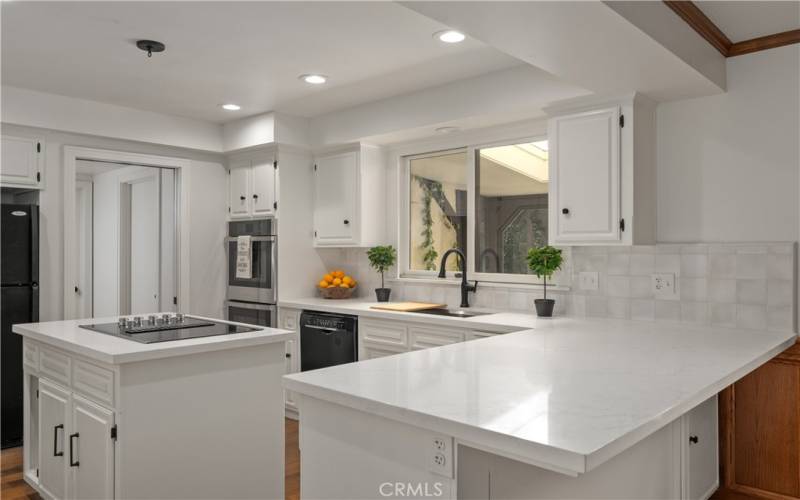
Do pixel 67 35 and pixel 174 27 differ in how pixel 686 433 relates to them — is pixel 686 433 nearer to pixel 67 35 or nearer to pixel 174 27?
pixel 174 27

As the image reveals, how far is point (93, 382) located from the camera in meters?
2.38

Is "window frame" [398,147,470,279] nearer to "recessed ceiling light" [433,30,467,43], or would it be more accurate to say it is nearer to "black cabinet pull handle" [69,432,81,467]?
"recessed ceiling light" [433,30,467,43]

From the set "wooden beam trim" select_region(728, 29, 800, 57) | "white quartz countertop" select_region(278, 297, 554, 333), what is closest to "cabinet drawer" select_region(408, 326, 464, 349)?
"white quartz countertop" select_region(278, 297, 554, 333)

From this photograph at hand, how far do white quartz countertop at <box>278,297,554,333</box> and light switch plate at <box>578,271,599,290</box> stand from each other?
31cm

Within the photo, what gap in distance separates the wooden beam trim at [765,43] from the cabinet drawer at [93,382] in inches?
123

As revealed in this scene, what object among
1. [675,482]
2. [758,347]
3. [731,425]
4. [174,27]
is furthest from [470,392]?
[174,27]

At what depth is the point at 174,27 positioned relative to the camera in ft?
8.65

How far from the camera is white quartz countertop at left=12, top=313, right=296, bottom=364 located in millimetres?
2246

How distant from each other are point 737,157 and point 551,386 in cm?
189

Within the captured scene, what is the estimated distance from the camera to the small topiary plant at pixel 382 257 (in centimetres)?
417

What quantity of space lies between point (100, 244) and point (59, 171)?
2.28 m

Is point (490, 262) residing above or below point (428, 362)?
above

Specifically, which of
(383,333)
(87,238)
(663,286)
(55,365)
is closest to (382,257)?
(383,333)

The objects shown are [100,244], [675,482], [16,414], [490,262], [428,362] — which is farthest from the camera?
[100,244]
